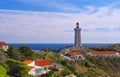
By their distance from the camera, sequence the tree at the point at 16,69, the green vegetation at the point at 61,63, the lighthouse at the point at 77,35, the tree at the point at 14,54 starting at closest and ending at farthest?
the tree at the point at 16,69 → the green vegetation at the point at 61,63 → the tree at the point at 14,54 → the lighthouse at the point at 77,35

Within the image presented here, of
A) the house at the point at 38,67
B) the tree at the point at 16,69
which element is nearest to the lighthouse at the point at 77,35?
the house at the point at 38,67

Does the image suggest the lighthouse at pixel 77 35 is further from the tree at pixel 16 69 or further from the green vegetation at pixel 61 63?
the tree at pixel 16 69

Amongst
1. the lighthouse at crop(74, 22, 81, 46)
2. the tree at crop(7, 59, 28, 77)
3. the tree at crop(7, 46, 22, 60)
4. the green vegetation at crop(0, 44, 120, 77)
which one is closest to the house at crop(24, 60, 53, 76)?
the green vegetation at crop(0, 44, 120, 77)

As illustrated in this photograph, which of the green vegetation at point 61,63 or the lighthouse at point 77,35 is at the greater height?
Answer: the lighthouse at point 77,35


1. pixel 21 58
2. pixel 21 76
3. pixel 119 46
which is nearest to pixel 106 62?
pixel 119 46

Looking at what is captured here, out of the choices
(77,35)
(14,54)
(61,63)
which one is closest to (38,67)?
(14,54)

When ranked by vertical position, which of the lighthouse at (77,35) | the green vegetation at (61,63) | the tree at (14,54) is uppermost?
the lighthouse at (77,35)

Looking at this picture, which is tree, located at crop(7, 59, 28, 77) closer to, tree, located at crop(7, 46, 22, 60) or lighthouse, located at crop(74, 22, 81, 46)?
tree, located at crop(7, 46, 22, 60)

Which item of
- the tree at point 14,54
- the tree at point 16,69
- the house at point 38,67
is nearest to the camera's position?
the tree at point 16,69

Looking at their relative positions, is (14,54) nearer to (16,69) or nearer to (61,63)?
(16,69)
